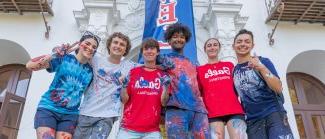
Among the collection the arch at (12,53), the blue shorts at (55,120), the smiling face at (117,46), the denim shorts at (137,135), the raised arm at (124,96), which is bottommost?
the denim shorts at (137,135)

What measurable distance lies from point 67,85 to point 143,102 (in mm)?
804

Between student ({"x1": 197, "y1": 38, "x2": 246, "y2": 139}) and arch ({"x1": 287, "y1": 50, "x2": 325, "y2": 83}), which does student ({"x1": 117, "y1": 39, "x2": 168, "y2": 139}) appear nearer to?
student ({"x1": 197, "y1": 38, "x2": 246, "y2": 139})

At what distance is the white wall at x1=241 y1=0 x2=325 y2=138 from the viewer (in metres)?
7.61

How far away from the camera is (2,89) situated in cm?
828

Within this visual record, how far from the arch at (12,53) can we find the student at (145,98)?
4.43m

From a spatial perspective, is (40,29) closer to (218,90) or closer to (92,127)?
(92,127)

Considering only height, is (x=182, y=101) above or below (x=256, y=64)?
below

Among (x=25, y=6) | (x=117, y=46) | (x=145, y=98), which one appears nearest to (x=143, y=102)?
(x=145, y=98)

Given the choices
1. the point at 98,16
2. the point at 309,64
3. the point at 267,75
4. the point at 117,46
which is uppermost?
the point at 98,16

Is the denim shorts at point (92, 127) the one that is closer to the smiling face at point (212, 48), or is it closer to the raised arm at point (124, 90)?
the raised arm at point (124, 90)

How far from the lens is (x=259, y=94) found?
393 centimetres

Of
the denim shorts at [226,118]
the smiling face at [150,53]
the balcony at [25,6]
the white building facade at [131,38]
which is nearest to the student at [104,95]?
the smiling face at [150,53]

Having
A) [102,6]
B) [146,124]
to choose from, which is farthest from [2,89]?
[146,124]

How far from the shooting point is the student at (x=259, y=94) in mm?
3725
